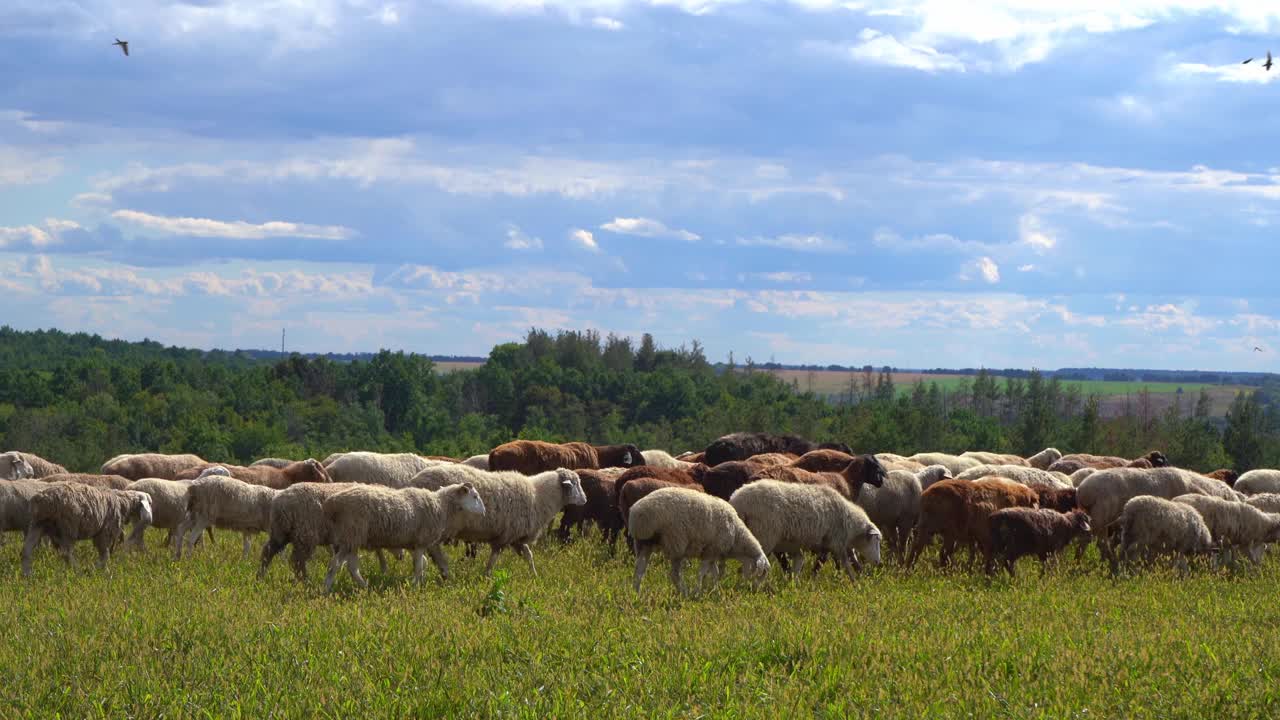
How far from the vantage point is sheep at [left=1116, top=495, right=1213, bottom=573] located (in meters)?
16.2

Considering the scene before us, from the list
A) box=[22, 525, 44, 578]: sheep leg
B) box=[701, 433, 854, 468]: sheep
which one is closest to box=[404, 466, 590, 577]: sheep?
box=[22, 525, 44, 578]: sheep leg

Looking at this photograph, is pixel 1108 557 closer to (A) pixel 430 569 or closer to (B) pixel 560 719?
(A) pixel 430 569

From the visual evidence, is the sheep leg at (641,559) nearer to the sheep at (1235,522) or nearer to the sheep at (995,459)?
the sheep at (1235,522)

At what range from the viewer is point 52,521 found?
52.6 ft

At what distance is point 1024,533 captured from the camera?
15.6 metres

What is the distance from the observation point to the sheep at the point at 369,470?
22.2 metres

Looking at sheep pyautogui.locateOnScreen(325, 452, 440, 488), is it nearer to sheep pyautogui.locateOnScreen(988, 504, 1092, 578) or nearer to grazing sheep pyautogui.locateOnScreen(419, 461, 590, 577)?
grazing sheep pyautogui.locateOnScreen(419, 461, 590, 577)

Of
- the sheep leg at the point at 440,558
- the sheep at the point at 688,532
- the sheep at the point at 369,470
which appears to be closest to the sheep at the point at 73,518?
the sheep leg at the point at 440,558

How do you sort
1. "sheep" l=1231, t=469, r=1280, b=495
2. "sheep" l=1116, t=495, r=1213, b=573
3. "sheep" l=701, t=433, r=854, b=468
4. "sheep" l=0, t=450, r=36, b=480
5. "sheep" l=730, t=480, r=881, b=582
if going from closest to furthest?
"sheep" l=730, t=480, r=881, b=582
"sheep" l=1116, t=495, r=1213, b=573
"sheep" l=0, t=450, r=36, b=480
"sheep" l=1231, t=469, r=1280, b=495
"sheep" l=701, t=433, r=854, b=468

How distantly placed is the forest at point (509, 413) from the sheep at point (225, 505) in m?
48.3

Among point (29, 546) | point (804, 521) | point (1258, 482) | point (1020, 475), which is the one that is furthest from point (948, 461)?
point (29, 546)

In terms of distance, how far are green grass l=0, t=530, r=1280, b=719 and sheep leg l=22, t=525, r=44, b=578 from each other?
2.93ft

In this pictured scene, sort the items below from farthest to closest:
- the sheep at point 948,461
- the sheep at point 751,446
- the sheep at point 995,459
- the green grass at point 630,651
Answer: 1. the sheep at point 995,459
2. the sheep at point 948,461
3. the sheep at point 751,446
4. the green grass at point 630,651

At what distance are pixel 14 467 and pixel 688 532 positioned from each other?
47.4 ft
